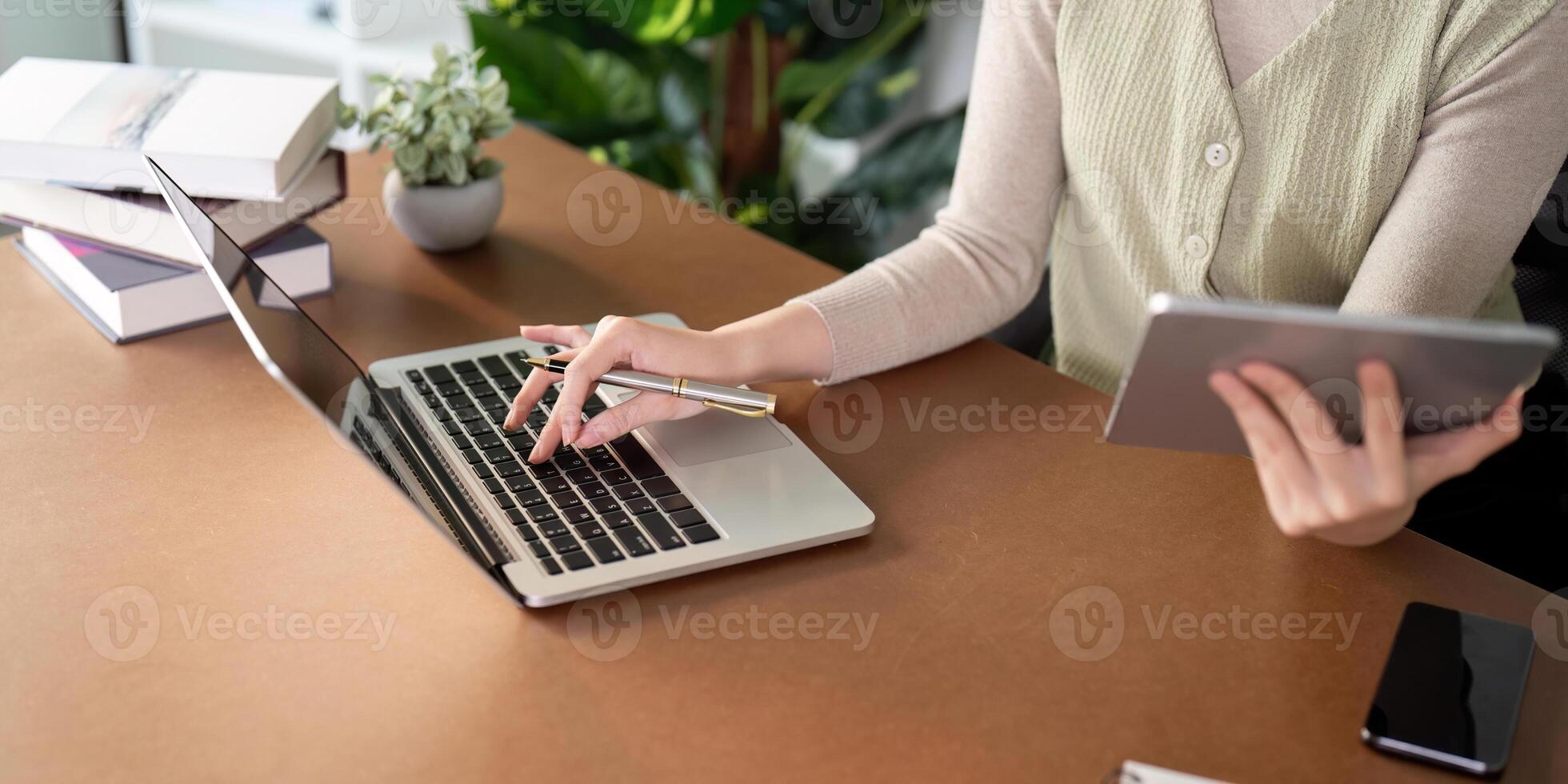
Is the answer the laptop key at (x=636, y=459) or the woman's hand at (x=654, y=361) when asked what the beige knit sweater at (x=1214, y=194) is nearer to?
the woman's hand at (x=654, y=361)

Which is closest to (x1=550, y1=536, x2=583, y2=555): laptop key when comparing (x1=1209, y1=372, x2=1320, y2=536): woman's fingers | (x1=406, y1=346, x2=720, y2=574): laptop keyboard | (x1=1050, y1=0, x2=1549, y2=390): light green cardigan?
(x1=406, y1=346, x2=720, y2=574): laptop keyboard

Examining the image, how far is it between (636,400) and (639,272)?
34 centimetres

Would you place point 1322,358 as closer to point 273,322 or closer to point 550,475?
point 550,475

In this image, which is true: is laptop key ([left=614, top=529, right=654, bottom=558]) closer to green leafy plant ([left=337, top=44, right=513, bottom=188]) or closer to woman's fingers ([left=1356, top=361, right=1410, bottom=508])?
woman's fingers ([left=1356, top=361, right=1410, bottom=508])

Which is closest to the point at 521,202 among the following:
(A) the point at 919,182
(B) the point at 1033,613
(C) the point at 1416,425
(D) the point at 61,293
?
(D) the point at 61,293

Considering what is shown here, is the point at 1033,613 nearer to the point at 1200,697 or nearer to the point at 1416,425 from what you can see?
the point at 1200,697

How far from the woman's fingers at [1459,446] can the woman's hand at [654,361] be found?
425 mm

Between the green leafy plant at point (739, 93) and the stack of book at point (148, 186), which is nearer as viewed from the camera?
the stack of book at point (148, 186)

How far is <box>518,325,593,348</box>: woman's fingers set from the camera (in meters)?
0.92

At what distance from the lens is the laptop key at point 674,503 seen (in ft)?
2.53

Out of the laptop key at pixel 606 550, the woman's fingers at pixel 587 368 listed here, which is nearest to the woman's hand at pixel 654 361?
the woman's fingers at pixel 587 368

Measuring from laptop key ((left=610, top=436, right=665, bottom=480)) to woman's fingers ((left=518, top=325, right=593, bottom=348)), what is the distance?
0.36ft

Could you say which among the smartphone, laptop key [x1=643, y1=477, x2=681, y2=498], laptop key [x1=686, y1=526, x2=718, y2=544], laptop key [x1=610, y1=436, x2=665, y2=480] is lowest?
laptop key [x1=610, y1=436, x2=665, y2=480]

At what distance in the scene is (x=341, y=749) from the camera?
595 mm
